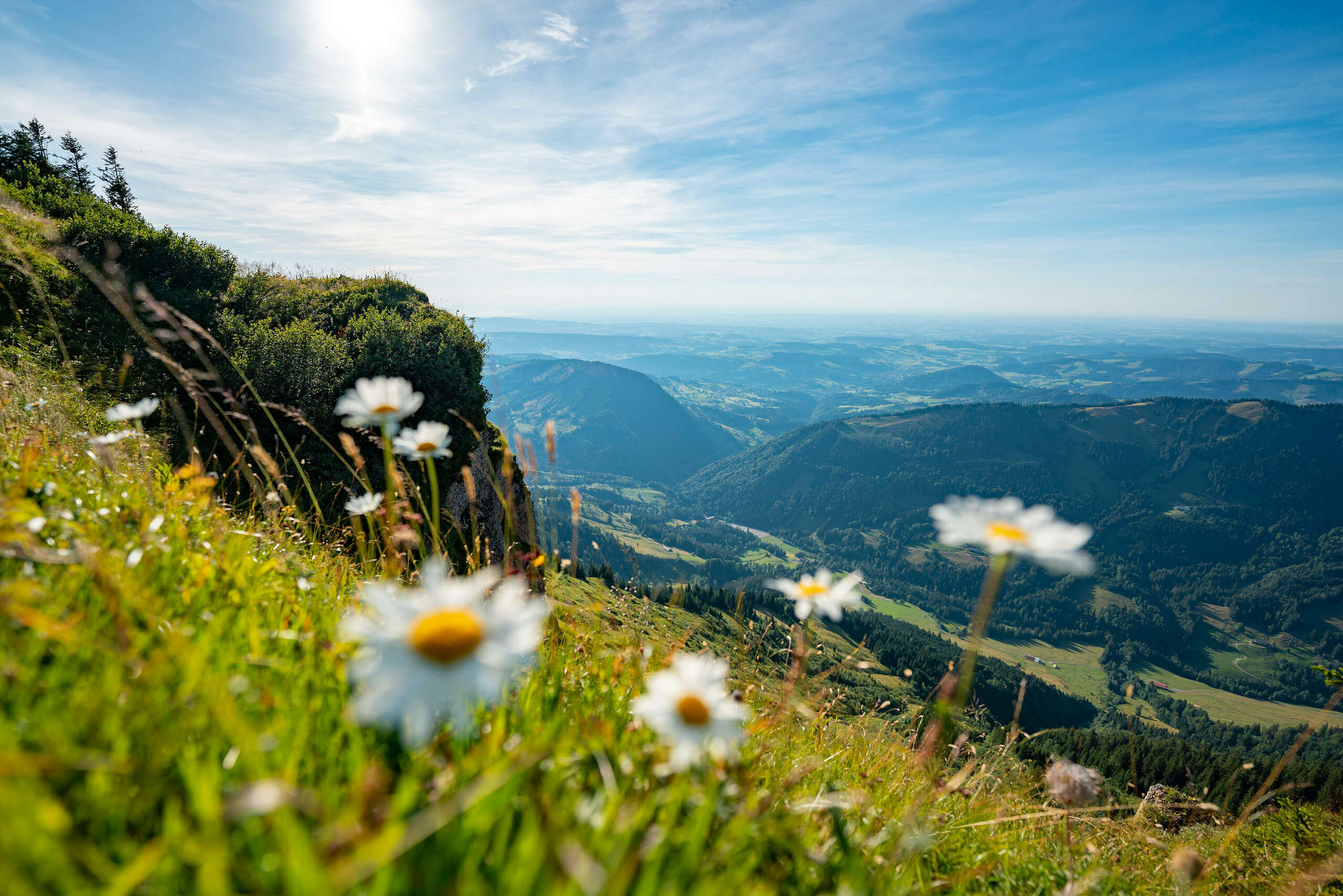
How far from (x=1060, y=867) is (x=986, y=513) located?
6.82 ft

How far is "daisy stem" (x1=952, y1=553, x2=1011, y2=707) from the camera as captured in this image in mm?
1335

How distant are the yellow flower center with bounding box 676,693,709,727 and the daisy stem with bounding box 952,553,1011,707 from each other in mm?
722

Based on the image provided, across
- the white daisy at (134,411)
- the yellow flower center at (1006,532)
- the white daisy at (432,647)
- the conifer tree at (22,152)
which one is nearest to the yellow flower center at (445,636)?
the white daisy at (432,647)

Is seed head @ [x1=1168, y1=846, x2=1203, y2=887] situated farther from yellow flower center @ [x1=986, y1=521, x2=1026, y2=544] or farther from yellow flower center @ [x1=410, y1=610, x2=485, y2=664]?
yellow flower center @ [x1=410, y1=610, x2=485, y2=664]

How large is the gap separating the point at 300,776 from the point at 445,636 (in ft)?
1.87

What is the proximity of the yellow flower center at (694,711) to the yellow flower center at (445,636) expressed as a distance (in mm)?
696

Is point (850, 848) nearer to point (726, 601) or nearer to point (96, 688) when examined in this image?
point (96, 688)

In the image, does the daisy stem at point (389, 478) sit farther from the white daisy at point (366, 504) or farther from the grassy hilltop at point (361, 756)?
the white daisy at point (366, 504)

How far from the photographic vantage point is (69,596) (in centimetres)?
174

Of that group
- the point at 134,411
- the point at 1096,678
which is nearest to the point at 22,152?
the point at 134,411

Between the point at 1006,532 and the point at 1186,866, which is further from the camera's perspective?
the point at 1186,866

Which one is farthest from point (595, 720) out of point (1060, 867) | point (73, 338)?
point (73, 338)

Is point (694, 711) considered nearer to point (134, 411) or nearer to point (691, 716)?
point (691, 716)

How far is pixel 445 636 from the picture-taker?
Answer: 4.32 ft
